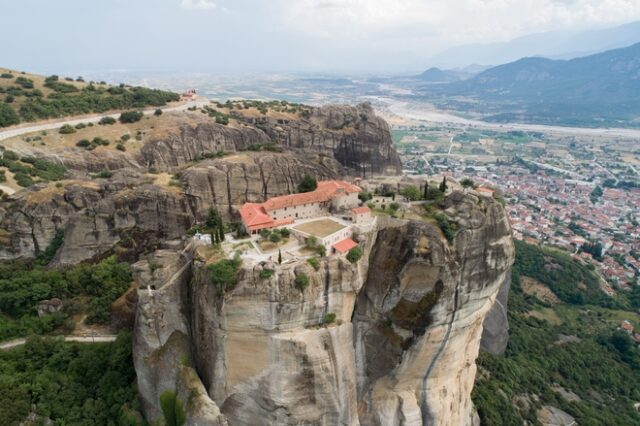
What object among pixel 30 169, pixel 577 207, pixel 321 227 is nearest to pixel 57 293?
pixel 30 169

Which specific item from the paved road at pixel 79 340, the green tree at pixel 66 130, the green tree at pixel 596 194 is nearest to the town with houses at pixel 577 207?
the green tree at pixel 596 194

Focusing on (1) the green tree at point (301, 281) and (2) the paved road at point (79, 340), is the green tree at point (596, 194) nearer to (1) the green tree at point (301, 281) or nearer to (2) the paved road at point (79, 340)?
(1) the green tree at point (301, 281)

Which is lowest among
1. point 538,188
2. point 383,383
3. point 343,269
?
point 538,188

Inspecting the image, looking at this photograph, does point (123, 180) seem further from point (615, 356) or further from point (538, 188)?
point (538, 188)

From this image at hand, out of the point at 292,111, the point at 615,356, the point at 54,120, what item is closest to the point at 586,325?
the point at 615,356

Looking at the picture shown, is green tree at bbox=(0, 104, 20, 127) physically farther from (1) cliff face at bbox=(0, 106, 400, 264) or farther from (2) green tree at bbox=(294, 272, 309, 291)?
(2) green tree at bbox=(294, 272, 309, 291)

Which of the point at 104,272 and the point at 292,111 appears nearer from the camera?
the point at 104,272

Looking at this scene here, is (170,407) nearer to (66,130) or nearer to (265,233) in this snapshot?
(265,233)
